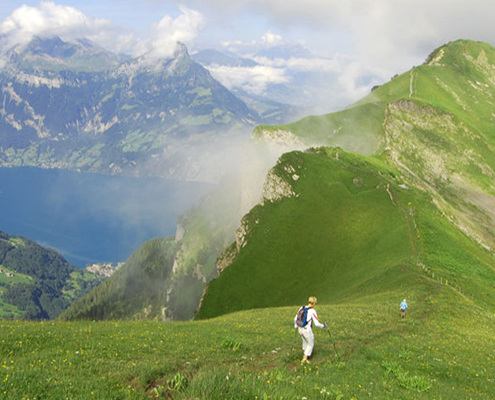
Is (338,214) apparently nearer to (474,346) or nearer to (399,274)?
(399,274)

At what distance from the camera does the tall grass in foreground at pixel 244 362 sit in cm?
1202

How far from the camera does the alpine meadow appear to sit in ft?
47.7

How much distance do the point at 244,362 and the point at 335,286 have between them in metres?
53.3

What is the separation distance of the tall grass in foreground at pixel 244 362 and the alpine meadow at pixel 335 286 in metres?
0.10

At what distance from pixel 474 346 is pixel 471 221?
104062 mm

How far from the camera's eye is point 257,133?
586 feet

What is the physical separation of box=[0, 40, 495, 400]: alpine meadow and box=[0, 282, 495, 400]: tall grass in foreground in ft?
0.34

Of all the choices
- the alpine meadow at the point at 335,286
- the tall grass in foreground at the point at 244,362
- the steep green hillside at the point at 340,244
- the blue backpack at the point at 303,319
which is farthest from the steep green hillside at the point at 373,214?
the blue backpack at the point at 303,319

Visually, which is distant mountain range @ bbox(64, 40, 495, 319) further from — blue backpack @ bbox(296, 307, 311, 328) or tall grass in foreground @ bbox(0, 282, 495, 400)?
blue backpack @ bbox(296, 307, 311, 328)

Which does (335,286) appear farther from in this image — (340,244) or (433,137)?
(433,137)

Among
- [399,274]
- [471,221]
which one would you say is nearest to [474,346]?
[399,274]

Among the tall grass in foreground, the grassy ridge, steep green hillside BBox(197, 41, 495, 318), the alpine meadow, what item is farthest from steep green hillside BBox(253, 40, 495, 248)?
the tall grass in foreground

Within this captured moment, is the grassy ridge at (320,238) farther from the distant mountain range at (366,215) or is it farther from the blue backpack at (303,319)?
the blue backpack at (303,319)

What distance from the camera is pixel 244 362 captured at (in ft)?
56.2
